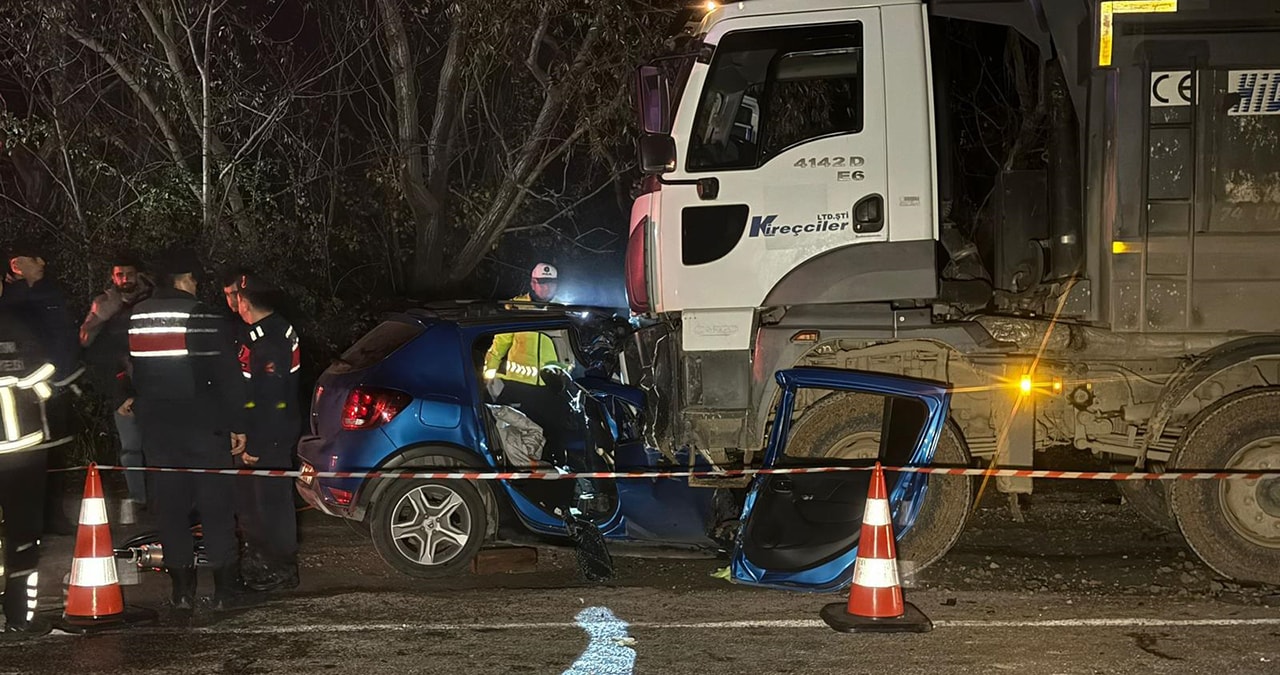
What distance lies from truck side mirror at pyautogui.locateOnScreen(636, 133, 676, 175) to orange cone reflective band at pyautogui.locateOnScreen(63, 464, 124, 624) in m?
3.27

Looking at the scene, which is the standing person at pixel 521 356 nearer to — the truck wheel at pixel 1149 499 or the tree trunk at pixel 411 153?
the truck wheel at pixel 1149 499

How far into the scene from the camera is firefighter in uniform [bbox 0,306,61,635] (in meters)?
6.00

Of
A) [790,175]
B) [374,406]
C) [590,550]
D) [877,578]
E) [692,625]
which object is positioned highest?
[790,175]

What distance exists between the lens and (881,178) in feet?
21.7

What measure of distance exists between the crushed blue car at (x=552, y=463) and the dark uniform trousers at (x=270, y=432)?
193 mm

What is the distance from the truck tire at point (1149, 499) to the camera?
7324mm

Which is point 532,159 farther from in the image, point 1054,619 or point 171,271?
point 1054,619

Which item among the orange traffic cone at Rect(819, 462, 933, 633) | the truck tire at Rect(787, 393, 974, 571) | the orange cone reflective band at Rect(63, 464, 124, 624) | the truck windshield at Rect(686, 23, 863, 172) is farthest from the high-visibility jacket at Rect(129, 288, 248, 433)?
the orange traffic cone at Rect(819, 462, 933, 633)

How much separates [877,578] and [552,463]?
253 centimetres

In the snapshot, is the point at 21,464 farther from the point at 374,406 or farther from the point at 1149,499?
the point at 1149,499

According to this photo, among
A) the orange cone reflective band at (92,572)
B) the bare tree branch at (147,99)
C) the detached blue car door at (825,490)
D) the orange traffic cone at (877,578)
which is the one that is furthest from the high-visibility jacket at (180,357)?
the bare tree branch at (147,99)

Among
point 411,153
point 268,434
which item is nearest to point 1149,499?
point 268,434

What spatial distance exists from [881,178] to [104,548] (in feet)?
14.7

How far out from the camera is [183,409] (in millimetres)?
6543
